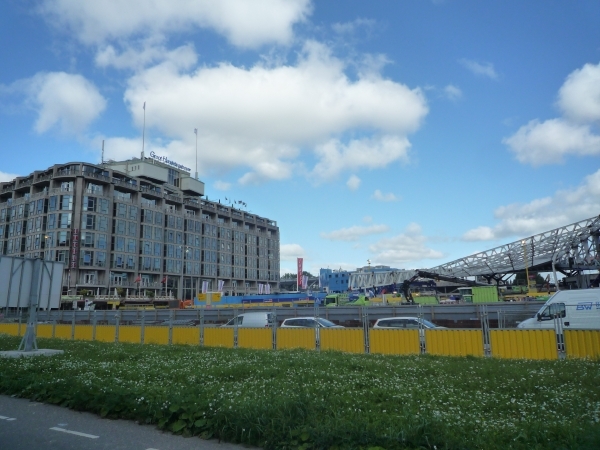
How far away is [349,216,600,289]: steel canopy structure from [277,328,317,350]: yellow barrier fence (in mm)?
44704

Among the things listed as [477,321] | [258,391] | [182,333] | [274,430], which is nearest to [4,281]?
[182,333]

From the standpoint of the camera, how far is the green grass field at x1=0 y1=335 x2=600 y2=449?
638 cm

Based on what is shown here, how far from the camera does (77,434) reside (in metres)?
7.70

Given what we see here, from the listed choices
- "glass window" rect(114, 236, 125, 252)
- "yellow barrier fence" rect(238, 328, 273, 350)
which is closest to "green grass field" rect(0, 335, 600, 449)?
"yellow barrier fence" rect(238, 328, 273, 350)

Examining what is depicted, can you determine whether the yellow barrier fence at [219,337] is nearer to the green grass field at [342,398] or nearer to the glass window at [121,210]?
the green grass field at [342,398]

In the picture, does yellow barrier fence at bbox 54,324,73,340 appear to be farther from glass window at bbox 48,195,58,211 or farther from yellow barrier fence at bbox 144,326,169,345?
glass window at bbox 48,195,58,211

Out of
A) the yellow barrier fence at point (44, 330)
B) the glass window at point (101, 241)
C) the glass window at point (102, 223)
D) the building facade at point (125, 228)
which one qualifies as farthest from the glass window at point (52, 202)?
the yellow barrier fence at point (44, 330)

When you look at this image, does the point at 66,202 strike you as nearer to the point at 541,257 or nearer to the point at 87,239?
the point at 87,239

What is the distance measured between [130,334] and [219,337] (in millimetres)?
6275

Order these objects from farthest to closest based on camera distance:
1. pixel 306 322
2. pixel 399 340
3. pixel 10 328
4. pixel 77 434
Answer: pixel 10 328, pixel 306 322, pixel 399 340, pixel 77 434

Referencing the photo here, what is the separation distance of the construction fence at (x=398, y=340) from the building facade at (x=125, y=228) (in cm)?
→ 5904

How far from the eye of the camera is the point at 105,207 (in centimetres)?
8519

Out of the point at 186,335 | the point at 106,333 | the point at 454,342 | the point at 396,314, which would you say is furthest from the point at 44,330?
the point at 454,342

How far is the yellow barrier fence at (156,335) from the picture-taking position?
23.7 metres
